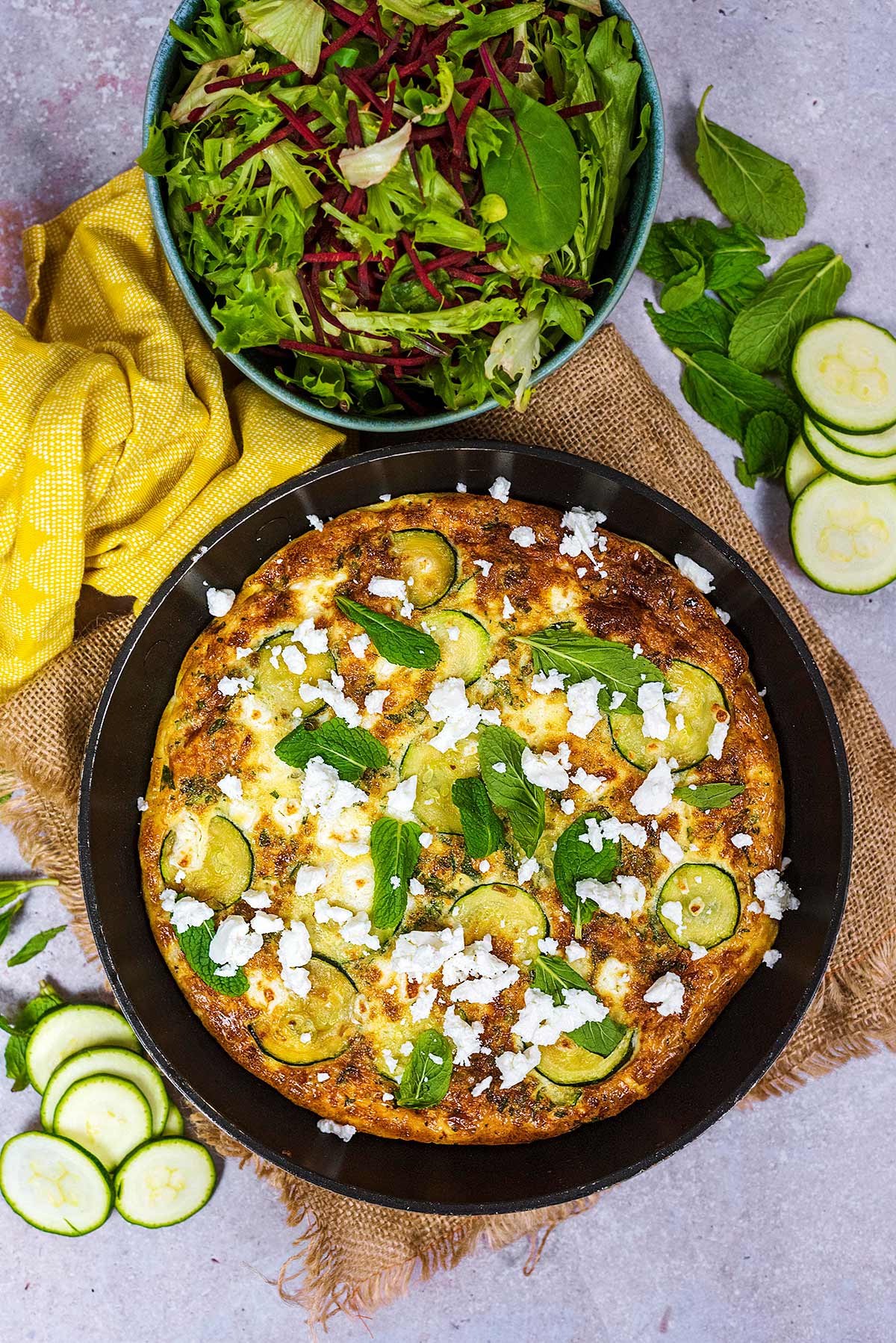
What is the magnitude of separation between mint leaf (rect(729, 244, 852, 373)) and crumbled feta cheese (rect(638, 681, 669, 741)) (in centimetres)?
128

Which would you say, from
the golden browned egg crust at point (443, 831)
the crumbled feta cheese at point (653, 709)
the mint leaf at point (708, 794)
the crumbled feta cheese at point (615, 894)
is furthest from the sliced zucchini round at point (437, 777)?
the mint leaf at point (708, 794)

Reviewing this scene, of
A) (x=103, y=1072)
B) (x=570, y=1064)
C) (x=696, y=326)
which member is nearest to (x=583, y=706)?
(x=570, y=1064)

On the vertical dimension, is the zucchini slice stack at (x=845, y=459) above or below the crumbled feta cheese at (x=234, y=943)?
above

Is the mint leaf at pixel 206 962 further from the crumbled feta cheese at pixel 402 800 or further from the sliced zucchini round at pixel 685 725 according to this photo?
the sliced zucchini round at pixel 685 725

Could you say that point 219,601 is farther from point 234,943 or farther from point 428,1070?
point 428,1070

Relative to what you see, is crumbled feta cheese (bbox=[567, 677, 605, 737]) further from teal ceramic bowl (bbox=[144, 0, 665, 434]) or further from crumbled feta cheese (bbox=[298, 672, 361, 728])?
teal ceramic bowl (bbox=[144, 0, 665, 434])

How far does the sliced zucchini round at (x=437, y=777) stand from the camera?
9.20ft

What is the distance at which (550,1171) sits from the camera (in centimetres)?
292

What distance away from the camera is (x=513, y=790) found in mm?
2732

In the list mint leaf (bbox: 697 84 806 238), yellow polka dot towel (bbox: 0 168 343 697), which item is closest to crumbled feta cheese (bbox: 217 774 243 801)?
yellow polka dot towel (bbox: 0 168 343 697)

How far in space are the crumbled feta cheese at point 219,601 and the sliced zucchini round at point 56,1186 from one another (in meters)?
1.78

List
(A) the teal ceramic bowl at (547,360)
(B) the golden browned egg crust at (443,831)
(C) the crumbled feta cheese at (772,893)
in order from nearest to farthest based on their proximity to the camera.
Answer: (A) the teal ceramic bowl at (547,360), (B) the golden browned egg crust at (443,831), (C) the crumbled feta cheese at (772,893)

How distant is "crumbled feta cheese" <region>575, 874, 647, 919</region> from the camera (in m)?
2.74

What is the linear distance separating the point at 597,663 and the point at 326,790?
30.1 inches
